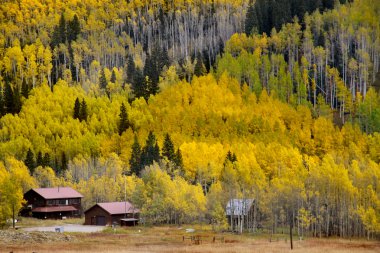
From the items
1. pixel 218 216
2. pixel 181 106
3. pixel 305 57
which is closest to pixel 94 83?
pixel 181 106

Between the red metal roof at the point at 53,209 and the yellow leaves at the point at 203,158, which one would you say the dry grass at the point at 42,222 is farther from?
the yellow leaves at the point at 203,158

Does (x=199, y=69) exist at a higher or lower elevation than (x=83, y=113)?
higher

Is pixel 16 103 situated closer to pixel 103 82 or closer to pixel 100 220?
pixel 103 82

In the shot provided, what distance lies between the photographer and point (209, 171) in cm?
13150

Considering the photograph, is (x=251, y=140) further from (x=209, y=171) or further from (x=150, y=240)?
(x=150, y=240)

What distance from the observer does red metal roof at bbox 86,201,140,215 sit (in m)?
112

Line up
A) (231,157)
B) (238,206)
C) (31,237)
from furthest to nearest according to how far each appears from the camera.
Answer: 1. (231,157)
2. (238,206)
3. (31,237)

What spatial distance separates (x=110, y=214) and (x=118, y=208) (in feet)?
9.00

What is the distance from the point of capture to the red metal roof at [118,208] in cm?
11200

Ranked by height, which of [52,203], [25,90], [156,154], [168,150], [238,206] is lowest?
[238,206]

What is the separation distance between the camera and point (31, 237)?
8225 cm

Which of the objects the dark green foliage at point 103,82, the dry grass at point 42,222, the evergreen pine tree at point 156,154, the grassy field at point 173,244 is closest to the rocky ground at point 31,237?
the grassy field at point 173,244

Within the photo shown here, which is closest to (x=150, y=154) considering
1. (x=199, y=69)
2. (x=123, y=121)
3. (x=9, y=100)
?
(x=123, y=121)

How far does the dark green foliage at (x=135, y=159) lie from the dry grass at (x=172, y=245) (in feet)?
145
